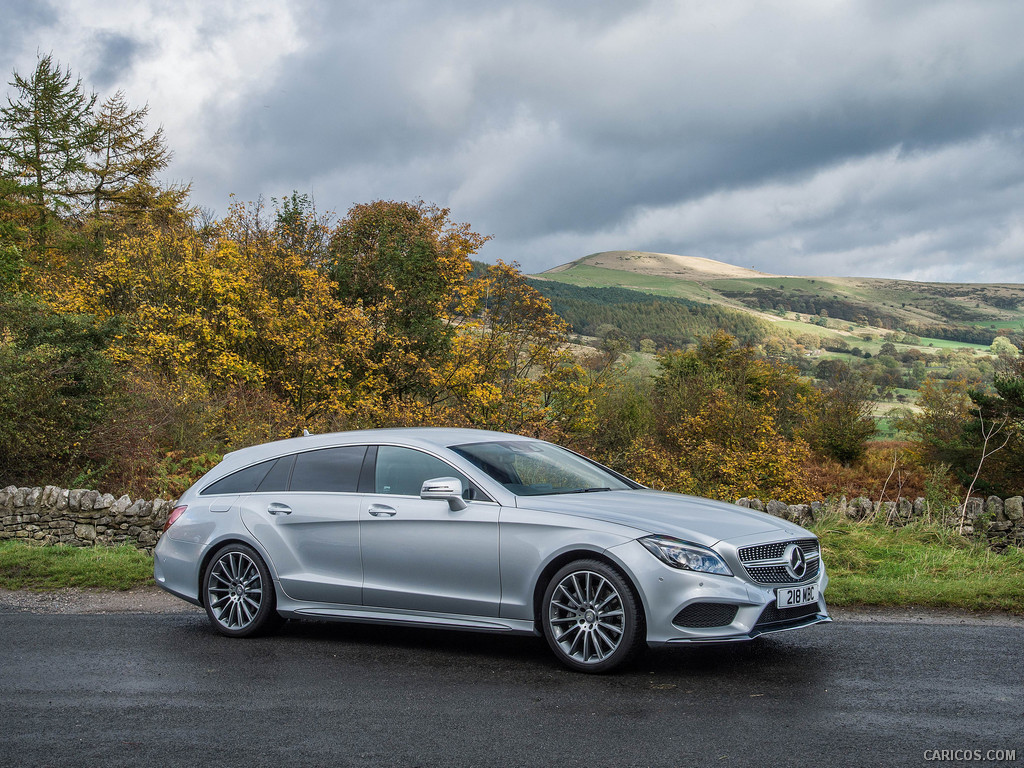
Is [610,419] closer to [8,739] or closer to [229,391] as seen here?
[229,391]

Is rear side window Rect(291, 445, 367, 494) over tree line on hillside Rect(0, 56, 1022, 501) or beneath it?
beneath

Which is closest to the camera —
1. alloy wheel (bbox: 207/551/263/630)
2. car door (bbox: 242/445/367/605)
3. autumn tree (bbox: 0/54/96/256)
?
car door (bbox: 242/445/367/605)

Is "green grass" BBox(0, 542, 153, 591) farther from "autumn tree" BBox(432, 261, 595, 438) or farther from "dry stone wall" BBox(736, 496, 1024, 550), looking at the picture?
"autumn tree" BBox(432, 261, 595, 438)

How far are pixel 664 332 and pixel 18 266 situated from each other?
103106 millimetres

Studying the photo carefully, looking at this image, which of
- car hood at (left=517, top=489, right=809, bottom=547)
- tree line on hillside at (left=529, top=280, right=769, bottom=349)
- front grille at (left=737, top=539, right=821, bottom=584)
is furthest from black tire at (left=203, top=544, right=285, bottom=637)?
tree line on hillside at (left=529, top=280, right=769, bottom=349)

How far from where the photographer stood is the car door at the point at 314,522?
22.1 feet

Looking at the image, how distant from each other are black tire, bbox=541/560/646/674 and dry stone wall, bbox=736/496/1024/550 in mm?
6152

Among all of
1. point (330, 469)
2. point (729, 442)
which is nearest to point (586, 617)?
point (330, 469)

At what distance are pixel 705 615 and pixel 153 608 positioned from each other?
5.88 metres

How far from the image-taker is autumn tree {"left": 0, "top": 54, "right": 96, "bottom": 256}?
4328 cm

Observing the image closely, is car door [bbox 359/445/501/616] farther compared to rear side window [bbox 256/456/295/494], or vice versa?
rear side window [bbox 256/456/295/494]

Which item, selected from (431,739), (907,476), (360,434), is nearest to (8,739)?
(431,739)

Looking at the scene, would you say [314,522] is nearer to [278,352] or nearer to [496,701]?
[496,701]

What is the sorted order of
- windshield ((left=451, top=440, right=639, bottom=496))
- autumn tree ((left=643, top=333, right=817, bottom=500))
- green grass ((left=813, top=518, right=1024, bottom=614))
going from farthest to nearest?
autumn tree ((left=643, top=333, right=817, bottom=500))
green grass ((left=813, top=518, right=1024, bottom=614))
windshield ((left=451, top=440, right=639, bottom=496))
